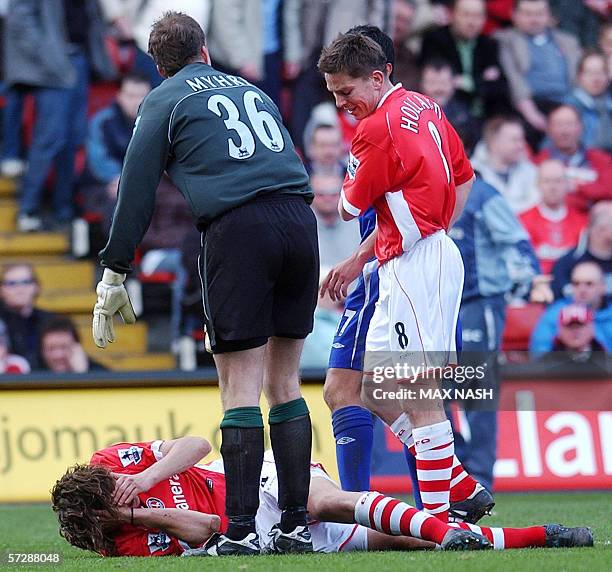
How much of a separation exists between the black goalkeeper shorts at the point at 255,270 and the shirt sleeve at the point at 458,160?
1.11 meters

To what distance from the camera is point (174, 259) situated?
11555 mm

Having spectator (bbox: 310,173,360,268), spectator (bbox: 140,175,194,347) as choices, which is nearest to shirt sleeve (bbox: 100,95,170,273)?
spectator (bbox: 310,173,360,268)

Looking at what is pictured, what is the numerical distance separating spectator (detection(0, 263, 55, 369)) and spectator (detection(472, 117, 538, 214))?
3935mm

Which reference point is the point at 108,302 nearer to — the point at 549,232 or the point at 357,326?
the point at 357,326

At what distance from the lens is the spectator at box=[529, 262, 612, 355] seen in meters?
11.2

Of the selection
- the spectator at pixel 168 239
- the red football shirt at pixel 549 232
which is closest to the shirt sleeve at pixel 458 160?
the spectator at pixel 168 239

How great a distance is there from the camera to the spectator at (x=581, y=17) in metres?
13.0

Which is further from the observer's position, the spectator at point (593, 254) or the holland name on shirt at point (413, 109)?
the spectator at point (593, 254)

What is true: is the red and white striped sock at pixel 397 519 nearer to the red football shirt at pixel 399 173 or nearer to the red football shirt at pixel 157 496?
the red football shirt at pixel 157 496

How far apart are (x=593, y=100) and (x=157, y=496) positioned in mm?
8113

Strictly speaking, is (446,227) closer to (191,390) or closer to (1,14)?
(191,390)

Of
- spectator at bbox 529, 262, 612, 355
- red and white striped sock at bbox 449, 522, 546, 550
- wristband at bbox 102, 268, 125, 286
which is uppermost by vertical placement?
wristband at bbox 102, 268, 125, 286

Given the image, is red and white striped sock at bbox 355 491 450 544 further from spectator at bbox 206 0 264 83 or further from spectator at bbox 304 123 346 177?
spectator at bbox 206 0 264 83

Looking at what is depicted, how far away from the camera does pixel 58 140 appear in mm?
11773
